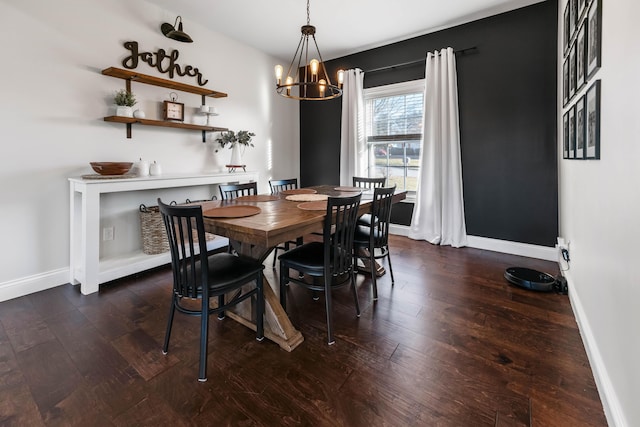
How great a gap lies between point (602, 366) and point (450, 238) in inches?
99.0

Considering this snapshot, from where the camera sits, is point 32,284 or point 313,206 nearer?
point 313,206

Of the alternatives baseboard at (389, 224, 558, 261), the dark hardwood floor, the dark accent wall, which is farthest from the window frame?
the dark hardwood floor

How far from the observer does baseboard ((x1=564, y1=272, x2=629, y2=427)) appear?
3.99 ft

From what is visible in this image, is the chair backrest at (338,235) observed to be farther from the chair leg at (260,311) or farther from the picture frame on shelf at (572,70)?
the picture frame on shelf at (572,70)

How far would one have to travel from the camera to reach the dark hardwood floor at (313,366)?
4.40ft

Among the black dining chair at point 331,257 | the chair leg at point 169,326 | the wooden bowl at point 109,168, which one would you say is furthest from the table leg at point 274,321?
the wooden bowl at point 109,168

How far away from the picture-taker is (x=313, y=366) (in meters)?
1.65

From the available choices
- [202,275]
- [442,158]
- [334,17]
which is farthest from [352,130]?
[202,275]

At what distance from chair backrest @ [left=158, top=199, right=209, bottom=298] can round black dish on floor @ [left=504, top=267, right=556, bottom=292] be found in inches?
99.7

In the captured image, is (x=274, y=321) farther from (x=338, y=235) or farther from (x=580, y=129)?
(x=580, y=129)

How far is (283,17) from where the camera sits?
352cm

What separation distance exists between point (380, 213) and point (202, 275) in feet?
4.62

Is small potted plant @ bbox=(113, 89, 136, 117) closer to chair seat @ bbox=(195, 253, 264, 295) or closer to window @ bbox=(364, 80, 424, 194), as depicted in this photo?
chair seat @ bbox=(195, 253, 264, 295)

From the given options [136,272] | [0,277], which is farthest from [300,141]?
[0,277]
